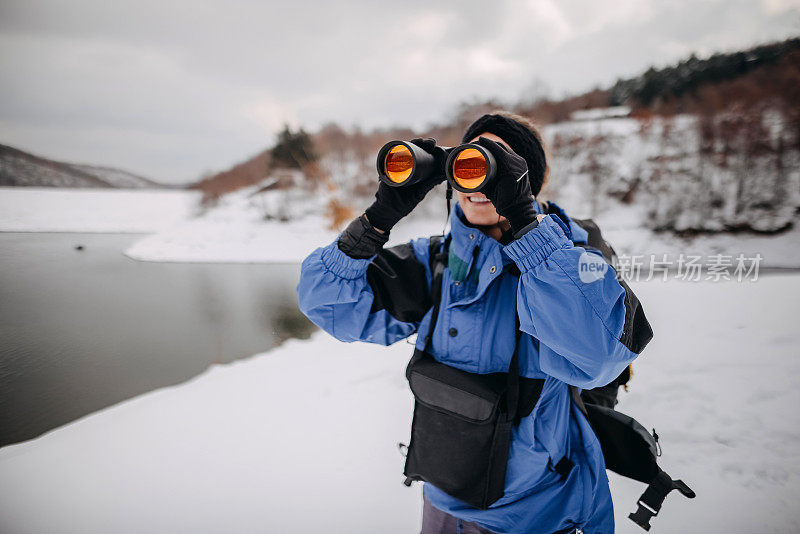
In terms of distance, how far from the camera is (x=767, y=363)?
283 cm

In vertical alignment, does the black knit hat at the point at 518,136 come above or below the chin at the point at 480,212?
above

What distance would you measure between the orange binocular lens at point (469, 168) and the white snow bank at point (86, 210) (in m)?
3.32

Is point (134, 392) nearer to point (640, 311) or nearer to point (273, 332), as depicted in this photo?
point (273, 332)

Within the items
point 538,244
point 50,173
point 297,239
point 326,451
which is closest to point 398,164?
point 538,244

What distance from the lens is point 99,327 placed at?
13.2 ft

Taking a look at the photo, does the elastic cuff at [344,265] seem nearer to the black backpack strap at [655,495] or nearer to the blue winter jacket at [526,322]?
the blue winter jacket at [526,322]

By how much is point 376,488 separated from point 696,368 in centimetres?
293

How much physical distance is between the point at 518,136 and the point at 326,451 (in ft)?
7.45

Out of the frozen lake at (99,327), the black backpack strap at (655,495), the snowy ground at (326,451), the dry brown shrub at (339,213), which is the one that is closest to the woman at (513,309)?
the black backpack strap at (655,495)

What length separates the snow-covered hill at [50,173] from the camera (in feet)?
7.54

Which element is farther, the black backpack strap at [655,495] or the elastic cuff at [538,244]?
the black backpack strap at [655,495]

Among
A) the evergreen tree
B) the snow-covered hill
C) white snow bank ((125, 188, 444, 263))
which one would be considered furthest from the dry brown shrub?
the snow-covered hill

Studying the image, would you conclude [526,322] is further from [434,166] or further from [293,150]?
[293,150]

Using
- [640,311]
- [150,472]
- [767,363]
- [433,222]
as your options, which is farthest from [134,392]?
[433,222]
